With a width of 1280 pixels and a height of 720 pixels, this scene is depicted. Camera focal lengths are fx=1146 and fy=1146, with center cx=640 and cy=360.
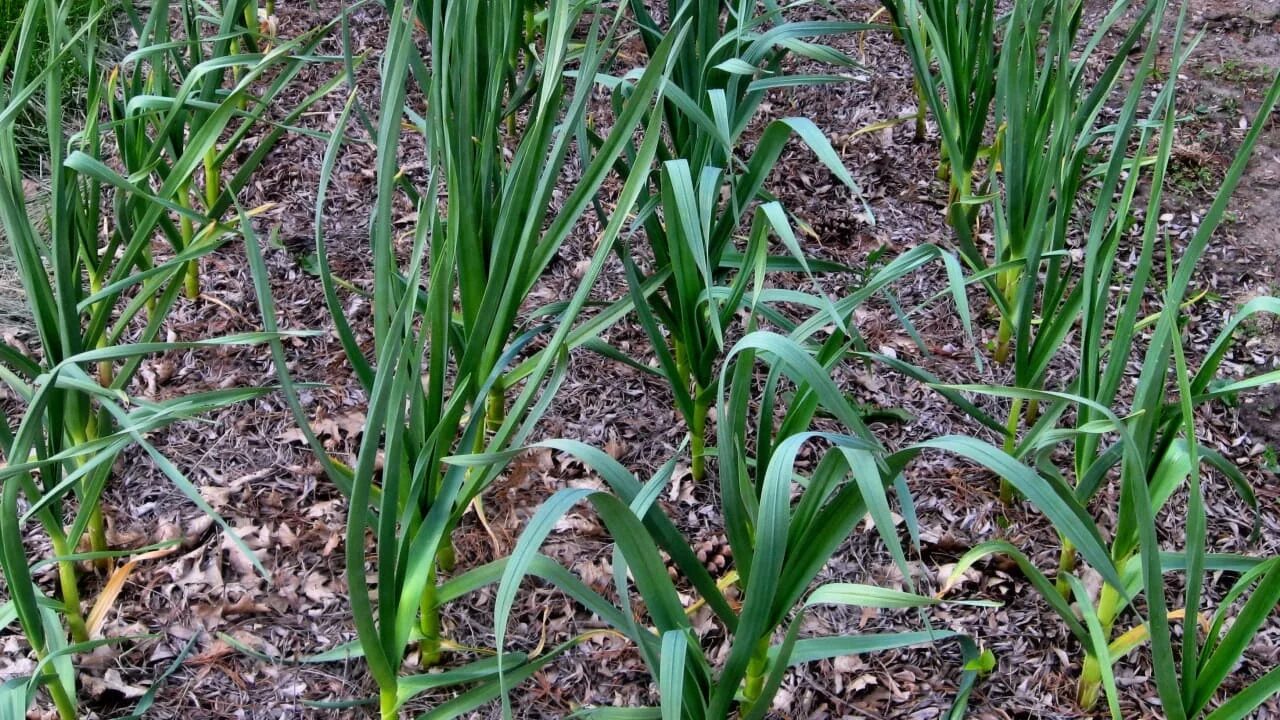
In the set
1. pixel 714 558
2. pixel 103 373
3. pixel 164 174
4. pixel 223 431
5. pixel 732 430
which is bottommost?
pixel 714 558

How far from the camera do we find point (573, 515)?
1.96 meters

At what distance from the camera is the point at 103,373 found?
1.98 metres

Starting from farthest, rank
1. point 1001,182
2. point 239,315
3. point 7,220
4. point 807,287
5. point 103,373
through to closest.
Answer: point 1001,182 < point 807,287 < point 239,315 < point 103,373 < point 7,220

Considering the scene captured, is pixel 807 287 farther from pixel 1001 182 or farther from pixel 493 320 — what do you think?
pixel 493 320

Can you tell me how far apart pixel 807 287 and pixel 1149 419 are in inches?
40.7

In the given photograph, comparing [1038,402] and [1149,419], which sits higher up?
[1149,419]

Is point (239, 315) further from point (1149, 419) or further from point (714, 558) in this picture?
point (1149, 419)

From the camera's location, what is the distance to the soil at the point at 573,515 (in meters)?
1.70

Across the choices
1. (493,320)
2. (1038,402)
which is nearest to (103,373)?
(493,320)

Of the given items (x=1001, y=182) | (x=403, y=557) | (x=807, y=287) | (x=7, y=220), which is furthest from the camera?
(x=1001, y=182)

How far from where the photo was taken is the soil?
170 cm

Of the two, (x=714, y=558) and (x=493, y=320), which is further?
(x=714, y=558)

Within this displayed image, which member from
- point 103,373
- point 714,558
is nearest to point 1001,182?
point 714,558

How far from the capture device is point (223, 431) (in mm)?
2049
